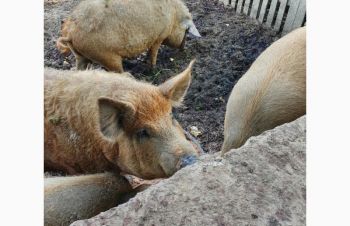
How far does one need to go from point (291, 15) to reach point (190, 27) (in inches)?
46.3

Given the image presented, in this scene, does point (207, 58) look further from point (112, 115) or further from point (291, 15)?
point (112, 115)

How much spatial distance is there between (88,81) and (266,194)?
1.36 metres

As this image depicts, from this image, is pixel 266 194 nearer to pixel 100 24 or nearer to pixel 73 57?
pixel 100 24

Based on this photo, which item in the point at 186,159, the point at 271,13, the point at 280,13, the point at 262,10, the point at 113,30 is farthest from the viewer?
the point at 262,10

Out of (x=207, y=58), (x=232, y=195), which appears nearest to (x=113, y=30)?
(x=207, y=58)

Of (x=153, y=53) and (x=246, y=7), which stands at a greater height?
(x=246, y=7)

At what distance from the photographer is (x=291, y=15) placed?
533 cm

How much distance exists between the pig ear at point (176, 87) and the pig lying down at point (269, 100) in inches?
12.1

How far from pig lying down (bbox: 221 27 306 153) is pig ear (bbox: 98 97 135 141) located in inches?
24.3

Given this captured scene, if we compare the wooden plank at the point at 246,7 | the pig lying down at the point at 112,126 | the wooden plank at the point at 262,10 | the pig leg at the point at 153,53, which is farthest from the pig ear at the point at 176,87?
the wooden plank at the point at 246,7

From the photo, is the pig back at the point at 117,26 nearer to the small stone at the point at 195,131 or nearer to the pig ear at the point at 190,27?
the pig ear at the point at 190,27

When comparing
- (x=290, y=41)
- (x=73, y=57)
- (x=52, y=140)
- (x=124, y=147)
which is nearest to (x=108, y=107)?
(x=124, y=147)

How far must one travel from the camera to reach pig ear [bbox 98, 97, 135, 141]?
2264 mm
